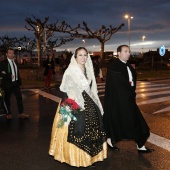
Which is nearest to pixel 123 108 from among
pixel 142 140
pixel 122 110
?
pixel 122 110

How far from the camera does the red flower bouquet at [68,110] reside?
14.9 ft

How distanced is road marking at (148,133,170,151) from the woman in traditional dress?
1.47 metres

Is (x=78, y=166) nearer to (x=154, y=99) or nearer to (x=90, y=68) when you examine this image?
(x=90, y=68)

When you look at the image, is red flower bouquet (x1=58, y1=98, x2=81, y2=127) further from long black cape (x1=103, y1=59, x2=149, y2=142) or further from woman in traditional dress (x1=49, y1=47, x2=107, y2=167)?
long black cape (x1=103, y1=59, x2=149, y2=142)

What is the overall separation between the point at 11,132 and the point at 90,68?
9.45 feet

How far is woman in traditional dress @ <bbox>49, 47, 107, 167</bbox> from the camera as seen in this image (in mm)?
4484

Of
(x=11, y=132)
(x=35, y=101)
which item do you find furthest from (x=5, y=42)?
(x=11, y=132)

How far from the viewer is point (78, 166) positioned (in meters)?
4.46

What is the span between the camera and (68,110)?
4.57 meters

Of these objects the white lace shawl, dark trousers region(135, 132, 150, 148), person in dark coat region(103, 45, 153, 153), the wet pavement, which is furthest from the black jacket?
dark trousers region(135, 132, 150, 148)

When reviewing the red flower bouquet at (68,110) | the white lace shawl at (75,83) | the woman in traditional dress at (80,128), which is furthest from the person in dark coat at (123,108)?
the red flower bouquet at (68,110)

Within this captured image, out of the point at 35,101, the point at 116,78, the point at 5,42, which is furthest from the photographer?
the point at 5,42

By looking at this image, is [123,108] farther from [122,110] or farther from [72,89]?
[72,89]

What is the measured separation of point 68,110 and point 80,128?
30 cm
